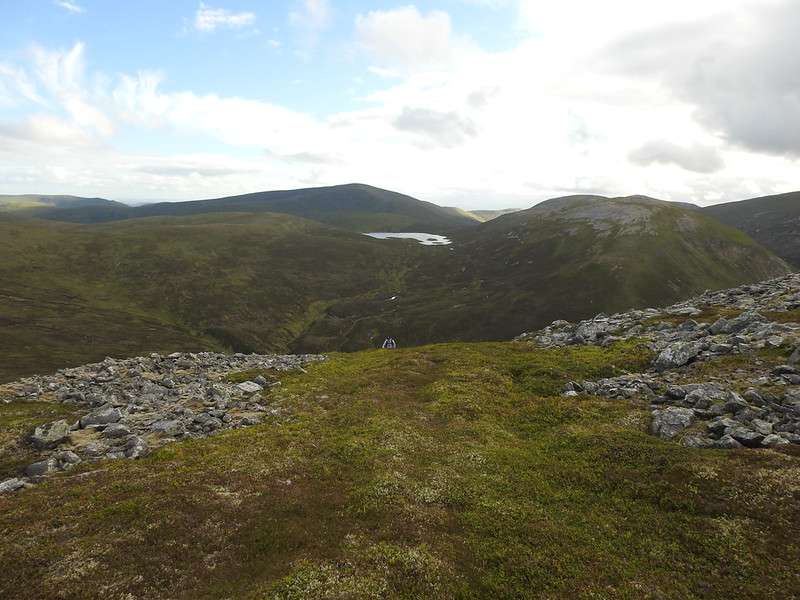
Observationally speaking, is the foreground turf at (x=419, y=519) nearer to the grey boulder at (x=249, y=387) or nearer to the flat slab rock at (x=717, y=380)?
the flat slab rock at (x=717, y=380)

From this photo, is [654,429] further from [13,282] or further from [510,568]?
[13,282]

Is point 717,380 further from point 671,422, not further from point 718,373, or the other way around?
point 671,422

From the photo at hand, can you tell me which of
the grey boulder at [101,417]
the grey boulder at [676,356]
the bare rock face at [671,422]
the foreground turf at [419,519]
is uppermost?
the grey boulder at [676,356]

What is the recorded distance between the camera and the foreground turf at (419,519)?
1702 cm

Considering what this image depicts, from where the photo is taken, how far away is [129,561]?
17.8 metres

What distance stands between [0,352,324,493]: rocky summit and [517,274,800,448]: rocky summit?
1246 inches

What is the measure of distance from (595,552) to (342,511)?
40.0 ft

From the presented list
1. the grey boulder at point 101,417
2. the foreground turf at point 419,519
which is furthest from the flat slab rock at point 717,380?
the grey boulder at point 101,417

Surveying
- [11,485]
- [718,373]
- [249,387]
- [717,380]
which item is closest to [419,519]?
[11,485]

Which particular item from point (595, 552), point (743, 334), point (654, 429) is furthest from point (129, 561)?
point (743, 334)

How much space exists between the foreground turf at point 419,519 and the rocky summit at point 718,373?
9.41 feet

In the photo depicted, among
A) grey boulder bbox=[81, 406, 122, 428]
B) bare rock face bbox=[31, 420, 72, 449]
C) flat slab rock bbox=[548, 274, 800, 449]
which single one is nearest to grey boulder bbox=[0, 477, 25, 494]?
bare rock face bbox=[31, 420, 72, 449]

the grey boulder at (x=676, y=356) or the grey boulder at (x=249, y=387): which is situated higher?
the grey boulder at (x=676, y=356)

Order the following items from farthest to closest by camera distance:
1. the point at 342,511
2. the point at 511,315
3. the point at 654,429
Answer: the point at 511,315 → the point at 654,429 → the point at 342,511
